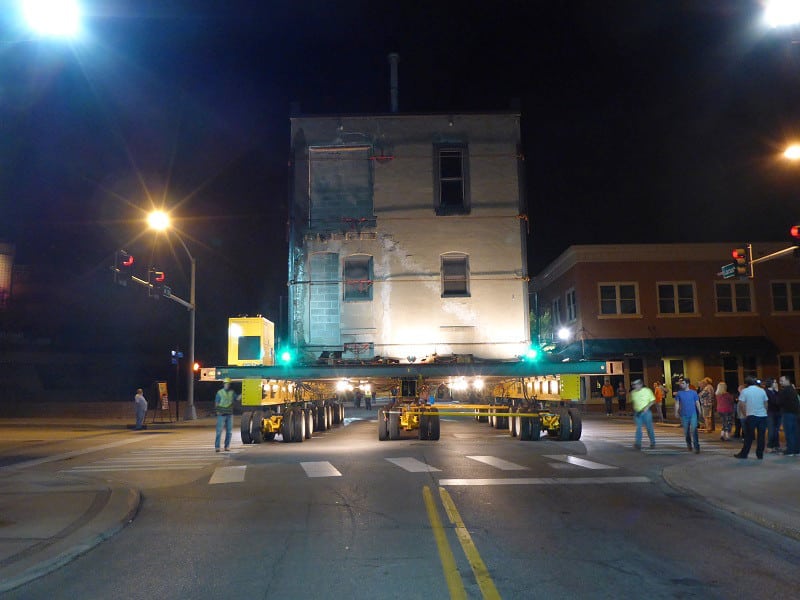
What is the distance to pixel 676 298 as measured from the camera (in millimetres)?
38156

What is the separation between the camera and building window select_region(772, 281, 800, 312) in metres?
38.3

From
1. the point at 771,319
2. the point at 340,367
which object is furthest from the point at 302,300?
the point at 771,319

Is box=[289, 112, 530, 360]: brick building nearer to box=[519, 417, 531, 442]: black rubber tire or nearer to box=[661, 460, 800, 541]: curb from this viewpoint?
box=[661, 460, 800, 541]: curb

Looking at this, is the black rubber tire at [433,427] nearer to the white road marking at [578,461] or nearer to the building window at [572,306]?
the white road marking at [578,461]

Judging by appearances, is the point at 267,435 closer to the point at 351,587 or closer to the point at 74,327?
the point at 351,587

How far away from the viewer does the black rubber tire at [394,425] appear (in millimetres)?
19922

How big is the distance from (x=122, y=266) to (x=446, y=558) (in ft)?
51.6

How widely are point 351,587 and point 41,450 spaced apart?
1630 centimetres

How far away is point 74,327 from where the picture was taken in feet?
173

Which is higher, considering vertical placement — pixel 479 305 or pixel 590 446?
pixel 479 305

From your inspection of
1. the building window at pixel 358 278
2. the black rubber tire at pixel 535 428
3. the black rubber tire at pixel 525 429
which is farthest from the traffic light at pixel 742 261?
the building window at pixel 358 278

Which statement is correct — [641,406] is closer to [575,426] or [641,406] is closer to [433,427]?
[575,426]

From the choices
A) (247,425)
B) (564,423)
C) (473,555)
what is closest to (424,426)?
(564,423)

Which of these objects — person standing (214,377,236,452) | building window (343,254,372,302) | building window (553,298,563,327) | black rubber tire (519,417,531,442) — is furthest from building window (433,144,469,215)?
building window (553,298,563,327)
